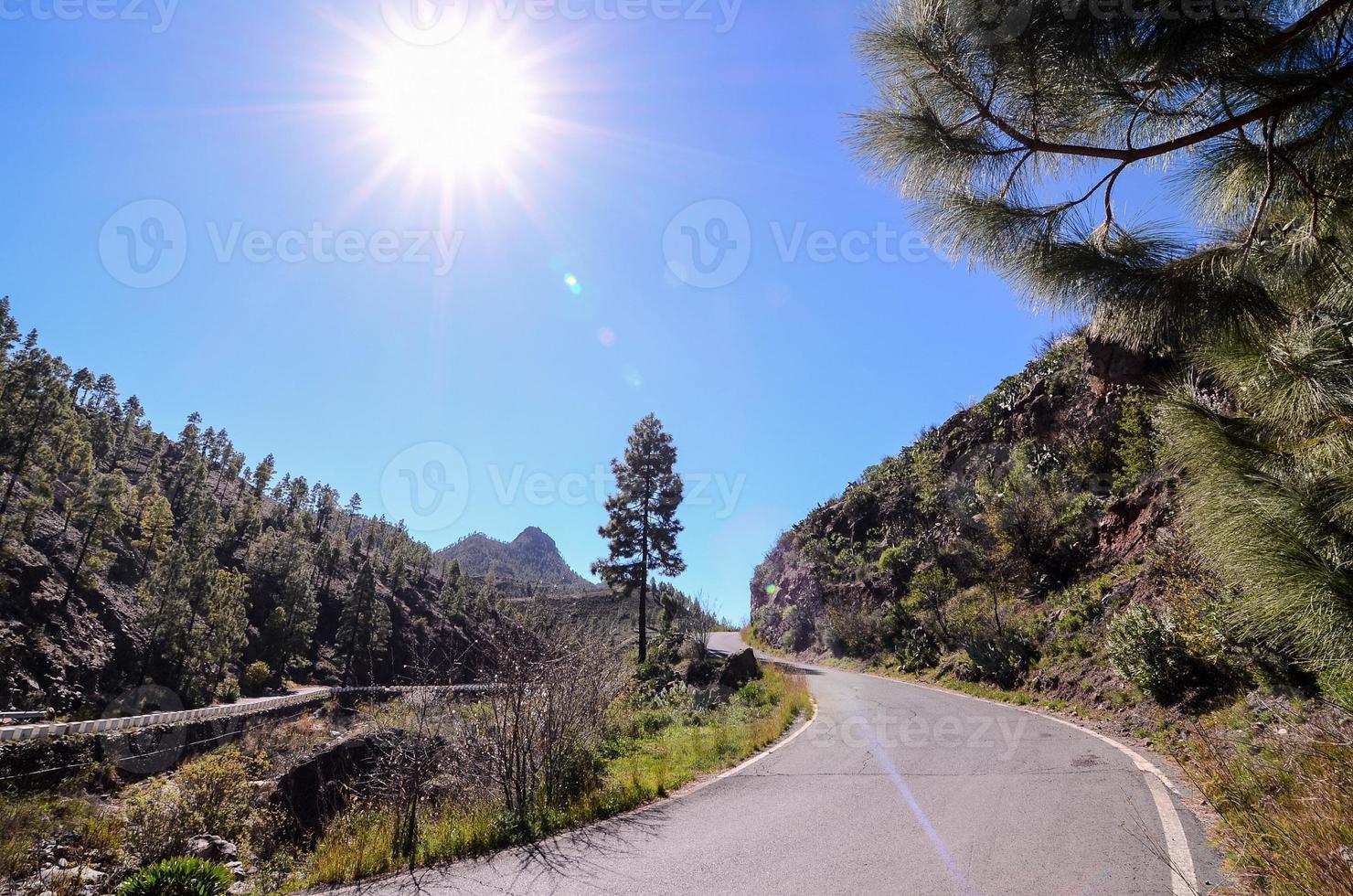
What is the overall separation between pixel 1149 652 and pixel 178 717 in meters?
63.0

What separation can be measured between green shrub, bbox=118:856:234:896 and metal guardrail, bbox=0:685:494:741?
6.71 feet

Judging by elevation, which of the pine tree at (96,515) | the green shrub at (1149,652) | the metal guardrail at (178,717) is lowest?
the metal guardrail at (178,717)

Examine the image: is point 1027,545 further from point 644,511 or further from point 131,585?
point 131,585

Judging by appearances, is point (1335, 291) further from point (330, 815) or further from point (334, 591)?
point (334, 591)

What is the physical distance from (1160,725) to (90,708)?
68.6 meters

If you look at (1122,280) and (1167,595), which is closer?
(1122,280)

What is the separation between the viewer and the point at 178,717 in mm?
46000

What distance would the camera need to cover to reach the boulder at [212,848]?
7.39 metres

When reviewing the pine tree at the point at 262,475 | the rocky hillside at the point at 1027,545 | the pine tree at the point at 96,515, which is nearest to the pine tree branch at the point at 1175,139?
the rocky hillside at the point at 1027,545

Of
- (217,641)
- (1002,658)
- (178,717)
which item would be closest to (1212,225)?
(1002,658)

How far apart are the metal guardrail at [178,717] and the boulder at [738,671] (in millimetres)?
9605

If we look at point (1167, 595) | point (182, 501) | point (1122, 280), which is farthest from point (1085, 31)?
point (182, 501)

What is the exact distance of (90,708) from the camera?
4631 centimetres

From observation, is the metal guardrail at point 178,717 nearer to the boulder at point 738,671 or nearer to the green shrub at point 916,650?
the boulder at point 738,671
